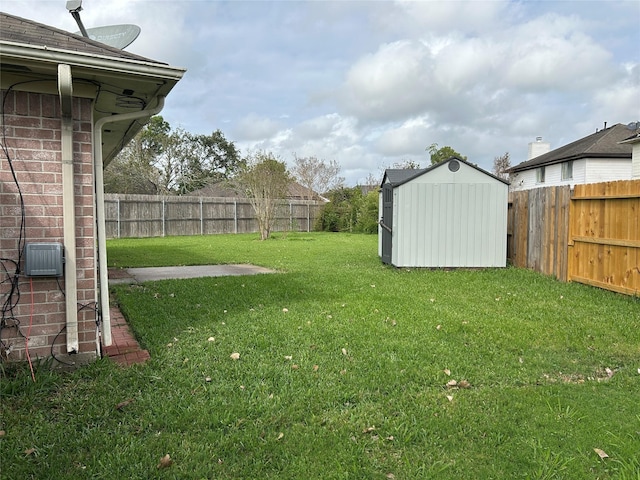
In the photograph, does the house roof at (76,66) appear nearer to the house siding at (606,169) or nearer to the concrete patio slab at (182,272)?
the concrete patio slab at (182,272)

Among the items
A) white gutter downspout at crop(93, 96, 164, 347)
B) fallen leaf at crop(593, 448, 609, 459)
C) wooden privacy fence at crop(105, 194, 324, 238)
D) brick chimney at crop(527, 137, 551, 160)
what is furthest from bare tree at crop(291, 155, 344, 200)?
fallen leaf at crop(593, 448, 609, 459)

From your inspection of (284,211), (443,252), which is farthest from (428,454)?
(284,211)

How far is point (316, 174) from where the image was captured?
97.0ft

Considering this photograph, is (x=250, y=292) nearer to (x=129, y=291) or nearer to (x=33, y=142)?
(x=129, y=291)

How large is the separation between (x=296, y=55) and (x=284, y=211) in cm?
1218

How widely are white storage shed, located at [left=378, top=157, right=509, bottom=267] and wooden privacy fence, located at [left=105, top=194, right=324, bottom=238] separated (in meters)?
11.2

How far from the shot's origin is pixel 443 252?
8586 mm

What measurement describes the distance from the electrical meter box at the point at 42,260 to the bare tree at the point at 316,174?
26.2 m

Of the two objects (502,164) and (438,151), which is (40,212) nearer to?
(438,151)

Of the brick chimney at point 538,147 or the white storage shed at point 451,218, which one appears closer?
the white storage shed at point 451,218

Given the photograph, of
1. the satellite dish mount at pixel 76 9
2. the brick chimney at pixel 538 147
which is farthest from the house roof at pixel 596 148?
the satellite dish mount at pixel 76 9

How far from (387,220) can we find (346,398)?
6.60 m

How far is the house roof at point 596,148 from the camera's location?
1975 centimetres

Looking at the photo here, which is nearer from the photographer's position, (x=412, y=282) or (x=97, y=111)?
(x=97, y=111)
